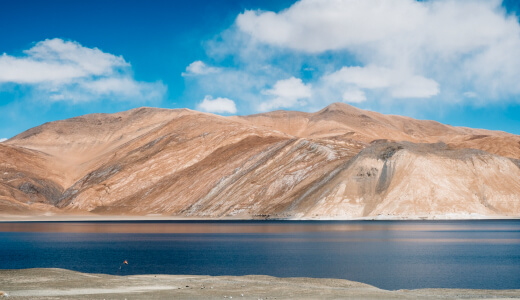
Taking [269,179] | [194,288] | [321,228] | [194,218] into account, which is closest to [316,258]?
[194,288]

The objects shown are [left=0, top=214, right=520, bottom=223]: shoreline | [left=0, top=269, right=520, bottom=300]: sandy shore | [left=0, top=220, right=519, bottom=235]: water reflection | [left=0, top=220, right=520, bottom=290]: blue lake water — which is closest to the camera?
[left=0, top=269, right=520, bottom=300]: sandy shore

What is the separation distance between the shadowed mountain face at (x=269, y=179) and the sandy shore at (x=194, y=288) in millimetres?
77283

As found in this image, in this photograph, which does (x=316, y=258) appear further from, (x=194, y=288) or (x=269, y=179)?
(x=269, y=179)

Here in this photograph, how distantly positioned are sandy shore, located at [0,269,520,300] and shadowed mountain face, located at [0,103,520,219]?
77.3 m

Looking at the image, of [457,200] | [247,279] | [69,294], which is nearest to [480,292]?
[247,279]

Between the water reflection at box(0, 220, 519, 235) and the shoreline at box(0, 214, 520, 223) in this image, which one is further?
the shoreline at box(0, 214, 520, 223)

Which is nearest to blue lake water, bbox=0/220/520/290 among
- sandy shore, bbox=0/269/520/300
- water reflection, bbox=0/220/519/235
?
sandy shore, bbox=0/269/520/300

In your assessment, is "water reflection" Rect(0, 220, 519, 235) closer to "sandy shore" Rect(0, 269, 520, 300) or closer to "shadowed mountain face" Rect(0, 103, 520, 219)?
"shadowed mountain face" Rect(0, 103, 520, 219)

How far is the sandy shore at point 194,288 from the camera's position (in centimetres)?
2502

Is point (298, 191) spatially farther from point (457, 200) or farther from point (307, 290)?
point (307, 290)

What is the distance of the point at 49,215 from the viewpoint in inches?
6196

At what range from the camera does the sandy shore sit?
2502 centimetres

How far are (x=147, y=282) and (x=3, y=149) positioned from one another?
18060 cm

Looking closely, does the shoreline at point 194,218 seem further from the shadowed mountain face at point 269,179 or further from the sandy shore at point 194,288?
the sandy shore at point 194,288
